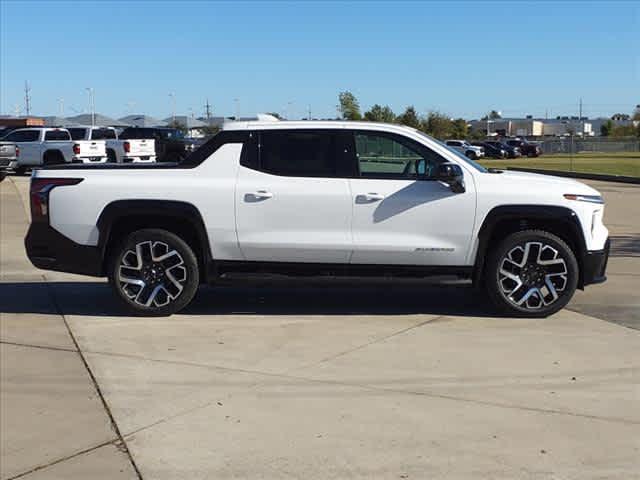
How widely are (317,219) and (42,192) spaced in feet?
8.38

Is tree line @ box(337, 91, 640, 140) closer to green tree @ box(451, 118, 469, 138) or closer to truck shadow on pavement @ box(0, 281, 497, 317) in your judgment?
green tree @ box(451, 118, 469, 138)

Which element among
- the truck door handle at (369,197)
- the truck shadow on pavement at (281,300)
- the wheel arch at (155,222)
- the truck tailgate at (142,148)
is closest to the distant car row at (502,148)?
the truck tailgate at (142,148)

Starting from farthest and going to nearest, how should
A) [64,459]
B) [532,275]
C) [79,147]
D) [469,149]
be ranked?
[469,149], [79,147], [532,275], [64,459]

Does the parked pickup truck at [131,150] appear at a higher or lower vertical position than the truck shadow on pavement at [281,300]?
higher

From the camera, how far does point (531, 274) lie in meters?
7.63

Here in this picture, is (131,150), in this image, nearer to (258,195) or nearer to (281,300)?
(281,300)

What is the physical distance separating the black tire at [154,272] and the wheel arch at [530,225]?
265cm

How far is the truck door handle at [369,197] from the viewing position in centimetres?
747

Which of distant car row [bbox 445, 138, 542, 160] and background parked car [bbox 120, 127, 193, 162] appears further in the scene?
distant car row [bbox 445, 138, 542, 160]

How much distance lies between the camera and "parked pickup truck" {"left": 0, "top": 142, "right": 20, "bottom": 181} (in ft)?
88.9

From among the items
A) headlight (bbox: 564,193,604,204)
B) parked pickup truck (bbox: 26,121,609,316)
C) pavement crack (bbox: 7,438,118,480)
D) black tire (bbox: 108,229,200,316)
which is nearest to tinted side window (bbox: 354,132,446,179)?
parked pickup truck (bbox: 26,121,609,316)

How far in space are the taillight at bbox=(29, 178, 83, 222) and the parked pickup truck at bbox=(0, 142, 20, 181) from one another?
67.5 ft

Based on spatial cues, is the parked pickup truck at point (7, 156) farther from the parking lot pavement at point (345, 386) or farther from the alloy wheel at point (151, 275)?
the alloy wheel at point (151, 275)

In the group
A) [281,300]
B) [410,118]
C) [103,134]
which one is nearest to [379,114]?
[410,118]
